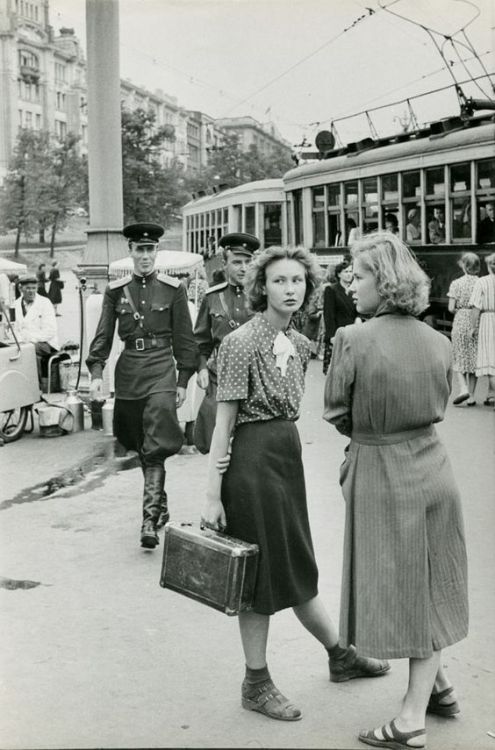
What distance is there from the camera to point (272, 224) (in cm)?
1844

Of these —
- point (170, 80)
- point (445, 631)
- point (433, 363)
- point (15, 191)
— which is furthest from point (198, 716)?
point (15, 191)

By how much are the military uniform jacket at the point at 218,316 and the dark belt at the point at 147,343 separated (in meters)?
0.50

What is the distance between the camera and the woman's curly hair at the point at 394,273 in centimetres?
314

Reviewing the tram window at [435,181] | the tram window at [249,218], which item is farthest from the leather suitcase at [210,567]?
the tram window at [249,218]

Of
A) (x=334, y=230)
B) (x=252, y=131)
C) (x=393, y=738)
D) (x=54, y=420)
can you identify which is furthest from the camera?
(x=334, y=230)

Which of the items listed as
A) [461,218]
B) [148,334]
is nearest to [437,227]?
[461,218]

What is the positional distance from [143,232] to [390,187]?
9414mm

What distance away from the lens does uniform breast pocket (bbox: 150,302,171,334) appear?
5.55m

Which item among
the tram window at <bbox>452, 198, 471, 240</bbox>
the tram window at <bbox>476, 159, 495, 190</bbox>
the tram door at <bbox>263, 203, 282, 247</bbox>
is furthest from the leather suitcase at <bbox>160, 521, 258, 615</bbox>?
the tram door at <bbox>263, 203, 282, 247</bbox>

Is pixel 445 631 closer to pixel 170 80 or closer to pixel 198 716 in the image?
pixel 198 716

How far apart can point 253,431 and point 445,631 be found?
0.91 meters

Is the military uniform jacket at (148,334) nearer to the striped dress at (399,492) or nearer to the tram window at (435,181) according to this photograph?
the striped dress at (399,492)

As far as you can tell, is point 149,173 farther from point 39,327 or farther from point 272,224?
point 272,224

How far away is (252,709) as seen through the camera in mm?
3305
